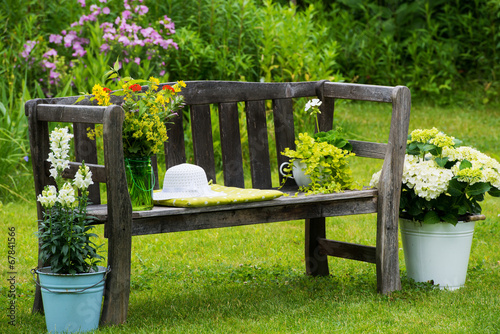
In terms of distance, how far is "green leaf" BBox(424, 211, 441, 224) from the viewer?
153 inches

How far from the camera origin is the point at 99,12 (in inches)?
298

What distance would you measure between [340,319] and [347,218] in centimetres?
242

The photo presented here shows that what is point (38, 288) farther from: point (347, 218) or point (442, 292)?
point (347, 218)

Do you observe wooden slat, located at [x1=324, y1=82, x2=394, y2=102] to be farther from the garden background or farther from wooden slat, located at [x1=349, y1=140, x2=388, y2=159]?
the garden background

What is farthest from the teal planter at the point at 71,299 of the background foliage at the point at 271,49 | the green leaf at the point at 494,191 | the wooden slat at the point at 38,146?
the background foliage at the point at 271,49

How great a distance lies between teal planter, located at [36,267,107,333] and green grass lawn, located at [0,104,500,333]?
0.12m

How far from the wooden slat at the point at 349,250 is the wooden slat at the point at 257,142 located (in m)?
0.53

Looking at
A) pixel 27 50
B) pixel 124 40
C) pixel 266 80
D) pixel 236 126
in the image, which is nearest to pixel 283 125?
pixel 236 126

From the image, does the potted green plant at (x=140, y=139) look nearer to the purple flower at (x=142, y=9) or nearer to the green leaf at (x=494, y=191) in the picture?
the green leaf at (x=494, y=191)

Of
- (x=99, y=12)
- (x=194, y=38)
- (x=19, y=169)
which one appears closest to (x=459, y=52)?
(x=194, y=38)

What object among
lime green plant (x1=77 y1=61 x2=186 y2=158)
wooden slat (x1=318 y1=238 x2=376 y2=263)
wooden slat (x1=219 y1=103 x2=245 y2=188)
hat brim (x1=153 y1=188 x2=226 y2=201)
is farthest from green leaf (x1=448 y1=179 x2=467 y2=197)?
lime green plant (x1=77 y1=61 x2=186 y2=158)

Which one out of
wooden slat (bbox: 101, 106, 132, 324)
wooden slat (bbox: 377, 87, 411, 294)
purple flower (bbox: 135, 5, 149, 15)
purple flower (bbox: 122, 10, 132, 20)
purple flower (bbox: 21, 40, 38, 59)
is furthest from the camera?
purple flower (bbox: 135, 5, 149, 15)

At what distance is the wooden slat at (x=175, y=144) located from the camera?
386 cm

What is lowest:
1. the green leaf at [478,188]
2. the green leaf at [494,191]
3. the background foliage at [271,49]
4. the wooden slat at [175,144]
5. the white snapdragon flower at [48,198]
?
the green leaf at [494,191]
